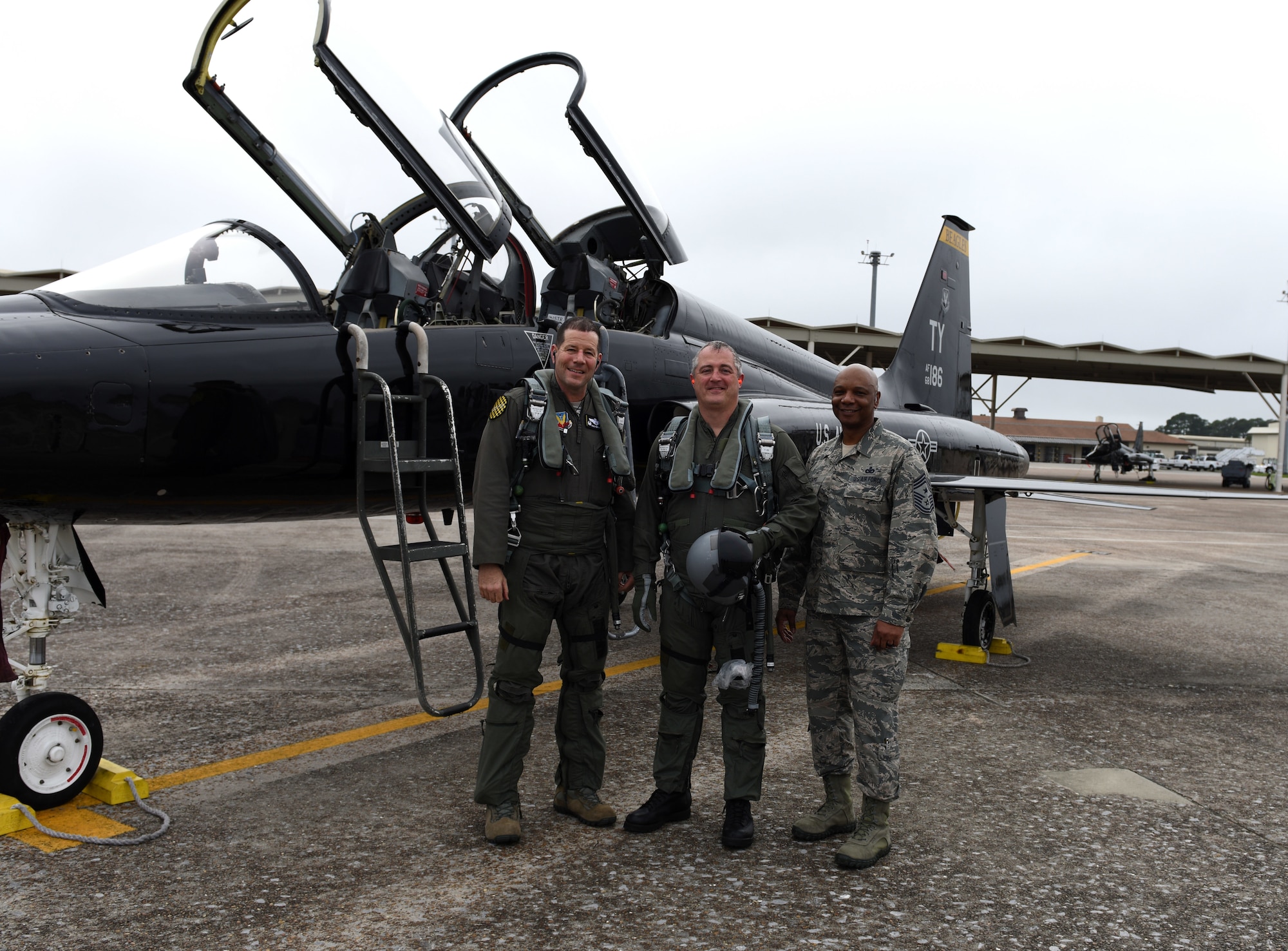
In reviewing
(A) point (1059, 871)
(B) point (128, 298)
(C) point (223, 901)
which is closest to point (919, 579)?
(A) point (1059, 871)

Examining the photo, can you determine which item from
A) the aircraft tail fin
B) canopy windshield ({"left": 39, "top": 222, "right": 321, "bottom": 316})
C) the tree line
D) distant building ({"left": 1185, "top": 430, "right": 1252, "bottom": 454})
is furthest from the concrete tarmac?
the tree line

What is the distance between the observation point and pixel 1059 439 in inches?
3477

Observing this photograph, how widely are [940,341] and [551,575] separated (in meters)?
7.94

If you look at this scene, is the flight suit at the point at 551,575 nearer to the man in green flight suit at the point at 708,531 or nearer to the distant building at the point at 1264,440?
the man in green flight suit at the point at 708,531

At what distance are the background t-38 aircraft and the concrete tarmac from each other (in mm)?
680

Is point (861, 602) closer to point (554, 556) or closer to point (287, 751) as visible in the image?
point (554, 556)

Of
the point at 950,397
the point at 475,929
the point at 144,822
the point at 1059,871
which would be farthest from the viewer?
the point at 950,397

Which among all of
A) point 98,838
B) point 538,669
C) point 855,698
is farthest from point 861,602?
point 98,838

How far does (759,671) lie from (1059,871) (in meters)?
1.22

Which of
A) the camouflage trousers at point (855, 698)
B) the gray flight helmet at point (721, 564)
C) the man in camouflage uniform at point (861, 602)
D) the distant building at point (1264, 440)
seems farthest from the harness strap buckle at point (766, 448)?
Answer: the distant building at point (1264, 440)

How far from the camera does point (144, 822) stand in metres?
3.24

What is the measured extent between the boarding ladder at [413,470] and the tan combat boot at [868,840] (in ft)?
4.87

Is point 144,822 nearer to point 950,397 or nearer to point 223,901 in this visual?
point 223,901

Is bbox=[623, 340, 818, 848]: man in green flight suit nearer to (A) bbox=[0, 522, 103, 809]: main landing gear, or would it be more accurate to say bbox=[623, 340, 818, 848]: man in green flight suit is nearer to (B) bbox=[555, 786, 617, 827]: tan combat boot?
(B) bbox=[555, 786, 617, 827]: tan combat boot
